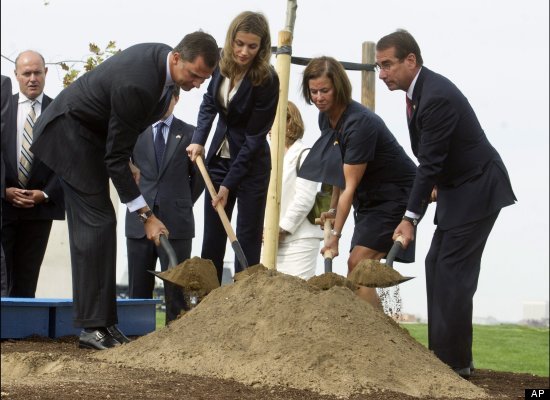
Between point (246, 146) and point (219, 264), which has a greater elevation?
point (246, 146)

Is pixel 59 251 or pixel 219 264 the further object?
pixel 59 251

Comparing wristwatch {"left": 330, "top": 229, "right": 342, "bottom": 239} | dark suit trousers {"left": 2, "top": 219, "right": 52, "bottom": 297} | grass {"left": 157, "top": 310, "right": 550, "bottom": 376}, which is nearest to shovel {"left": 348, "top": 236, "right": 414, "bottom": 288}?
wristwatch {"left": 330, "top": 229, "right": 342, "bottom": 239}

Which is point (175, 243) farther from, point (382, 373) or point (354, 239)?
point (382, 373)

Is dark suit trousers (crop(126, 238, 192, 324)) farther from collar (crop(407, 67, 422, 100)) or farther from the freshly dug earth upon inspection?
collar (crop(407, 67, 422, 100))

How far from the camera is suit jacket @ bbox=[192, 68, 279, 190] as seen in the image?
7.12 m

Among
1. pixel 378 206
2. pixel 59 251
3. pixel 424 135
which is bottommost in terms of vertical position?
pixel 59 251

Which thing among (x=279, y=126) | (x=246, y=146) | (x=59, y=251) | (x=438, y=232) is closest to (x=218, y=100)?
(x=246, y=146)

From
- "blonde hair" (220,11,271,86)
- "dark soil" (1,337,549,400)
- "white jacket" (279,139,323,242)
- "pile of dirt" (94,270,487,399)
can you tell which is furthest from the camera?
"white jacket" (279,139,323,242)

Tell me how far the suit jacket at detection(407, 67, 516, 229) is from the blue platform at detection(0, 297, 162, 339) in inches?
85.9

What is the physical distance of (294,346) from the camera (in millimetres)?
5625

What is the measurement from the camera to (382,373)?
5504mm

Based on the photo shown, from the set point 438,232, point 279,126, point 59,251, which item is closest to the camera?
point 438,232

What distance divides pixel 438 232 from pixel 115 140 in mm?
2094

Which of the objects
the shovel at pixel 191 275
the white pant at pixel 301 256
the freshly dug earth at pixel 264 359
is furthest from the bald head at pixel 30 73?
the white pant at pixel 301 256
